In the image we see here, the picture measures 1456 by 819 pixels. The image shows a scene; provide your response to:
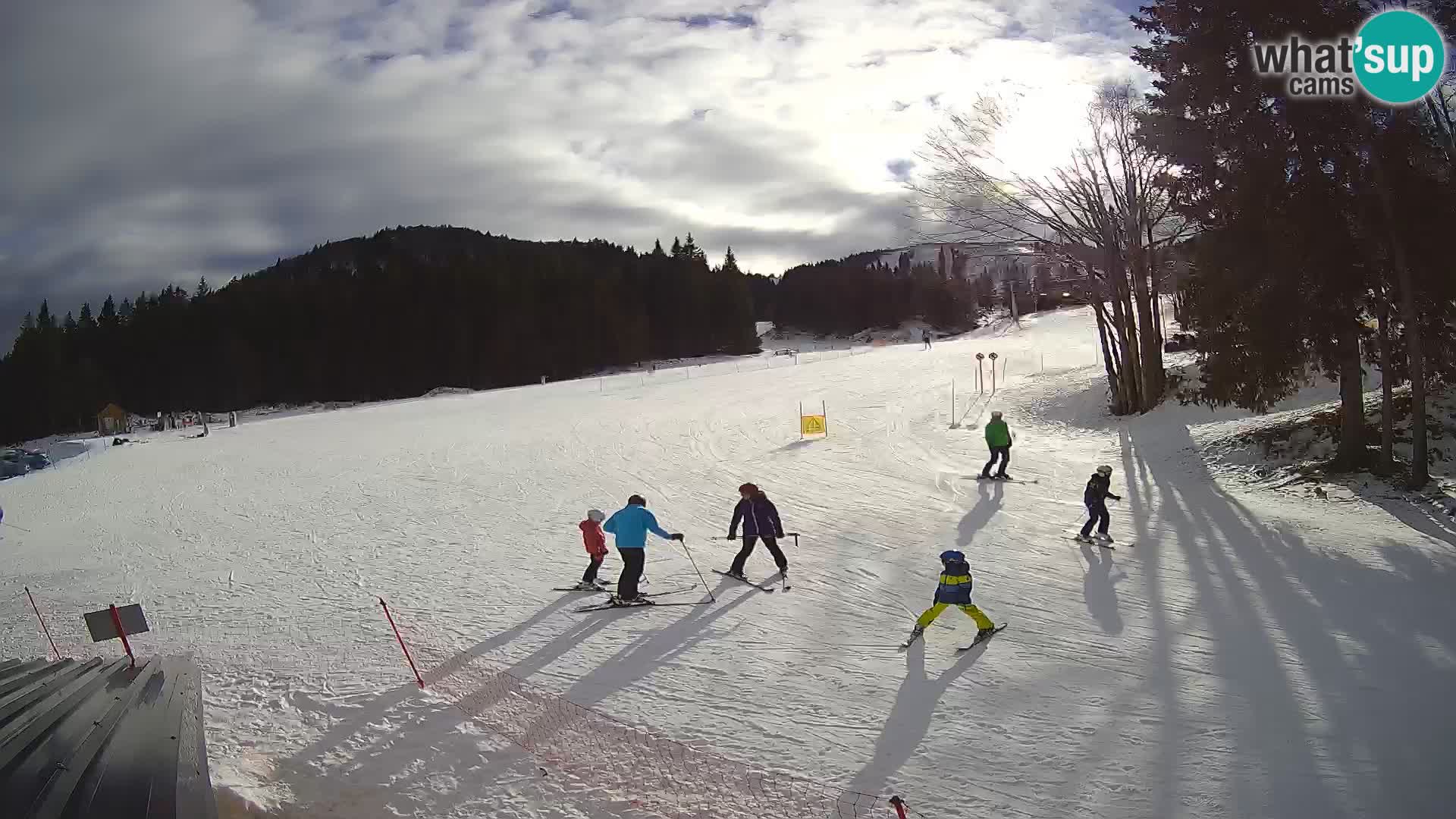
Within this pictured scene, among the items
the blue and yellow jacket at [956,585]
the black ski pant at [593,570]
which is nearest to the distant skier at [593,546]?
the black ski pant at [593,570]

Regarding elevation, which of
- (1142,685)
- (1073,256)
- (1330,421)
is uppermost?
(1073,256)

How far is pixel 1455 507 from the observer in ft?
41.7

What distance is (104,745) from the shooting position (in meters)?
5.94

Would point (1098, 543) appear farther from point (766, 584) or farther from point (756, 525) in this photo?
point (756, 525)

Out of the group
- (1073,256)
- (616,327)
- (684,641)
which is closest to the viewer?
(684,641)

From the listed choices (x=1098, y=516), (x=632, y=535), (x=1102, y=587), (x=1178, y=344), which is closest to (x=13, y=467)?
(x=632, y=535)

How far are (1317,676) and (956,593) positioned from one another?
3387 mm

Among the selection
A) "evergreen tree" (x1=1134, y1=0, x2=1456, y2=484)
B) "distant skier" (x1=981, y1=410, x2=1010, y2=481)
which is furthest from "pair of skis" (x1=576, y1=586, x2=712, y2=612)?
"evergreen tree" (x1=1134, y1=0, x2=1456, y2=484)

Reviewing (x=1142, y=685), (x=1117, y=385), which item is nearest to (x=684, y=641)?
(x=1142, y=685)

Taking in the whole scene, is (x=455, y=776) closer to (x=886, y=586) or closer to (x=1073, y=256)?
(x=886, y=586)

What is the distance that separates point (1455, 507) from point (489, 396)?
136ft

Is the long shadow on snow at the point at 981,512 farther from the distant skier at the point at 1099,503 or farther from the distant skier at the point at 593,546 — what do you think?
the distant skier at the point at 593,546

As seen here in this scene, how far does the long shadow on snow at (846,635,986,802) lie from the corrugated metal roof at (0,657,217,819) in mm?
4751

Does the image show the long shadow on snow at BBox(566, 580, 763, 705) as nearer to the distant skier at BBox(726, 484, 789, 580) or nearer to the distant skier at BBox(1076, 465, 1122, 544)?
the distant skier at BBox(726, 484, 789, 580)
